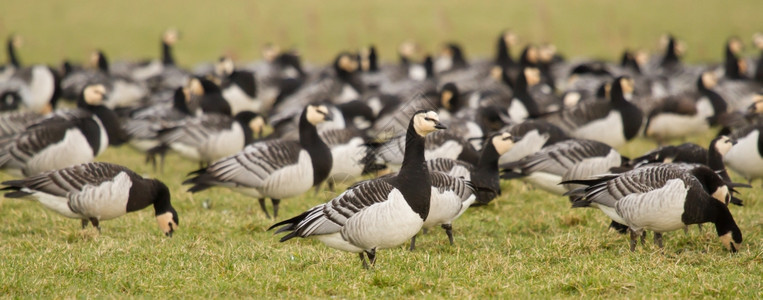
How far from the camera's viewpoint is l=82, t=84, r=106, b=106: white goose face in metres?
14.1

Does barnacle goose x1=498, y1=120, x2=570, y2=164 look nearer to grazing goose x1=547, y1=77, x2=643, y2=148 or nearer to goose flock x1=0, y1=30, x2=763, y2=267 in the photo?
goose flock x1=0, y1=30, x2=763, y2=267

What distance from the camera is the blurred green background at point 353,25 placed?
40.0m

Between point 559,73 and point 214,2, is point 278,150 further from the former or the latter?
point 214,2

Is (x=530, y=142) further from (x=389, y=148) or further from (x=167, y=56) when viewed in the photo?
(x=167, y=56)

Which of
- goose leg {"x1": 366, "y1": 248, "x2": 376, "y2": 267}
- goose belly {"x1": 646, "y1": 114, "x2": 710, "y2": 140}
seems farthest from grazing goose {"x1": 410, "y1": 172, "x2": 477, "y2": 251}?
goose belly {"x1": 646, "y1": 114, "x2": 710, "y2": 140}

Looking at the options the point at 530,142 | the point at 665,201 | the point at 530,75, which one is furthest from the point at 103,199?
the point at 530,75

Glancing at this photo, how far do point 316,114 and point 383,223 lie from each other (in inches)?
181

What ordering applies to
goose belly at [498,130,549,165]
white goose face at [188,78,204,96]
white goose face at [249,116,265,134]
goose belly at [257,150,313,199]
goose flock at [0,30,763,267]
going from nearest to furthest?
1. goose flock at [0,30,763,267]
2. goose belly at [257,150,313,199]
3. goose belly at [498,130,549,165]
4. white goose face at [249,116,265,134]
5. white goose face at [188,78,204,96]

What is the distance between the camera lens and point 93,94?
14148mm

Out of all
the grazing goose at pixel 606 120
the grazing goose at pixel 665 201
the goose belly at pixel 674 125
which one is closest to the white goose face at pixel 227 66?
the grazing goose at pixel 606 120

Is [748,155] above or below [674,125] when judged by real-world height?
above

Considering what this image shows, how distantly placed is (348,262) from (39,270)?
3.03 m

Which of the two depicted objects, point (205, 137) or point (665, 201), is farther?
point (205, 137)

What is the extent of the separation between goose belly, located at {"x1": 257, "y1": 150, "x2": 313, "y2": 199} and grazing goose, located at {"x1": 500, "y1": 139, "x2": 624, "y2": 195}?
9.00ft
